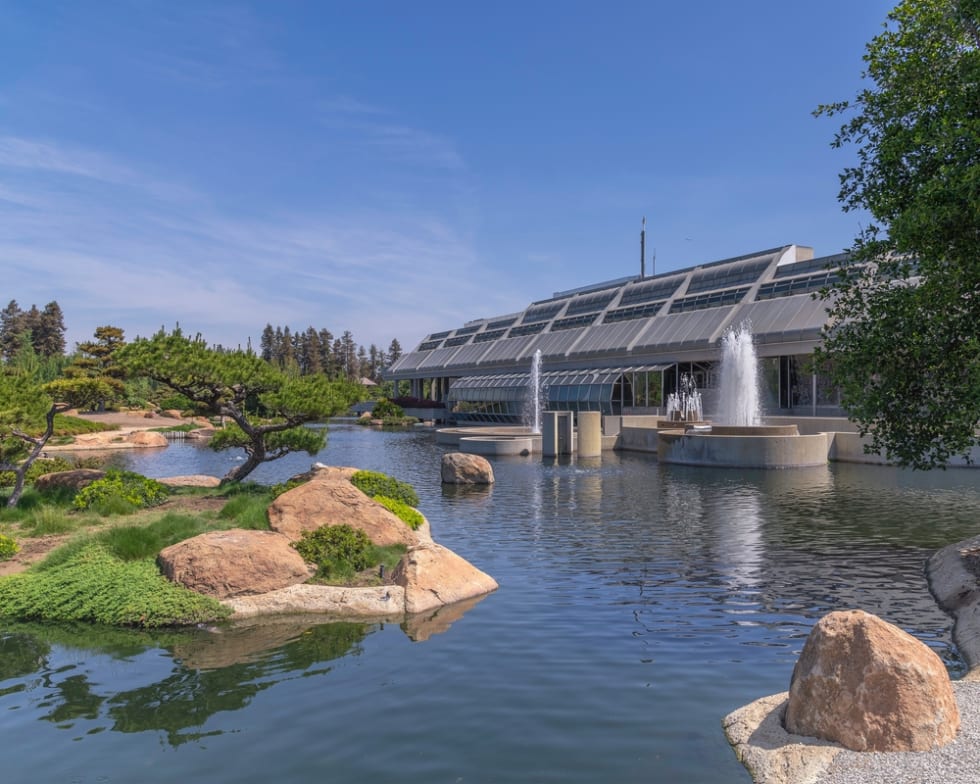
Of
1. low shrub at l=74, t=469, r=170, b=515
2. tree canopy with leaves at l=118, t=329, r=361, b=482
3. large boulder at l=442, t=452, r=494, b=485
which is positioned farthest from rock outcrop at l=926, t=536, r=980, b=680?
low shrub at l=74, t=469, r=170, b=515

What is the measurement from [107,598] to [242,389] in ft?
37.0

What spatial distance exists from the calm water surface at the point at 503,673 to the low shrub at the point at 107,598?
1.33 feet

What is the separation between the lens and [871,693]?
7.17m

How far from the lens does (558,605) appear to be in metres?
12.5

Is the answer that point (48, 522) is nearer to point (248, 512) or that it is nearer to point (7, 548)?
point (7, 548)

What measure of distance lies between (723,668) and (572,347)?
196ft

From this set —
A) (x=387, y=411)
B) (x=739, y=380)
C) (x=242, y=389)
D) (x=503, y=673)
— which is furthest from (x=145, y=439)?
(x=503, y=673)

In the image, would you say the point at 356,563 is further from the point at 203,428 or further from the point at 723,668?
the point at 203,428

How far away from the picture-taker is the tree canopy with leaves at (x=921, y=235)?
477 inches

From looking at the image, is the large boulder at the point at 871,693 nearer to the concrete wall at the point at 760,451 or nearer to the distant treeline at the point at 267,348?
the concrete wall at the point at 760,451

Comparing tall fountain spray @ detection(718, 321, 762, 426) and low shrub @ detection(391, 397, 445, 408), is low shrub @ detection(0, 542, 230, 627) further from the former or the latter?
low shrub @ detection(391, 397, 445, 408)

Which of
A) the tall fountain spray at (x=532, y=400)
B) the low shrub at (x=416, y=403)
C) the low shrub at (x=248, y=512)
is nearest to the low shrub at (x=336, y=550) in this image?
the low shrub at (x=248, y=512)

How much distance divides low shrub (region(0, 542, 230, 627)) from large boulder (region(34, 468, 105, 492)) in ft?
30.3

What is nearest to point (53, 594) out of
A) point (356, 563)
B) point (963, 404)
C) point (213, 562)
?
point (213, 562)
